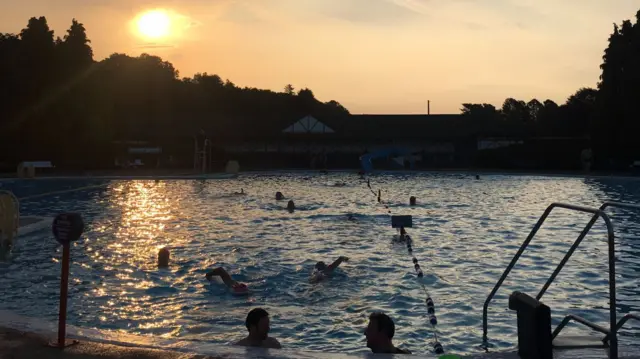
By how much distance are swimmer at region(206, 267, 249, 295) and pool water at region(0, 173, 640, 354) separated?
156 millimetres

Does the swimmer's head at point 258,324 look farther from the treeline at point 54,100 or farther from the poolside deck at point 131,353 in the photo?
the treeline at point 54,100

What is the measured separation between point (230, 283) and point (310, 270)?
1.92 metres

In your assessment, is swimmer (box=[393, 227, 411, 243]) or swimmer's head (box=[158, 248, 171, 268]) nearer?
swimmer's head (box=[158, 248, 171, 268])

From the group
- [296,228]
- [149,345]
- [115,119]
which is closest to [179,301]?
[149,345]

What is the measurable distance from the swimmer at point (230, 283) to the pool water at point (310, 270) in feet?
0.51

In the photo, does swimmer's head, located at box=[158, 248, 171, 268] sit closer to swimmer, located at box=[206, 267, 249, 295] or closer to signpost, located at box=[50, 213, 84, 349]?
swimmer, located at box=[206, 267, 249, 295]

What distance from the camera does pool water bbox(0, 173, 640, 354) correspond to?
767cm

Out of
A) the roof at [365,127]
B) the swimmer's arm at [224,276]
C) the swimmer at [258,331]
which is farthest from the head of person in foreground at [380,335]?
the roof at [365,127]

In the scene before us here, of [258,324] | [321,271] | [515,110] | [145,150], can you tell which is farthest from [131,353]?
[515,110]

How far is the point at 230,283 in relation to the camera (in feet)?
30.7

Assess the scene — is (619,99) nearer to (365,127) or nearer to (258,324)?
(365,127)

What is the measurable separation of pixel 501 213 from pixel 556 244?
590 cm

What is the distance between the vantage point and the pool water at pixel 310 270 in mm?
7668

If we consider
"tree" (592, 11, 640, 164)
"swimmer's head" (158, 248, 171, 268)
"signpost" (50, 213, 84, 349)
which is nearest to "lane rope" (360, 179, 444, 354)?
"signpost" (50, 213, 84, 349)
